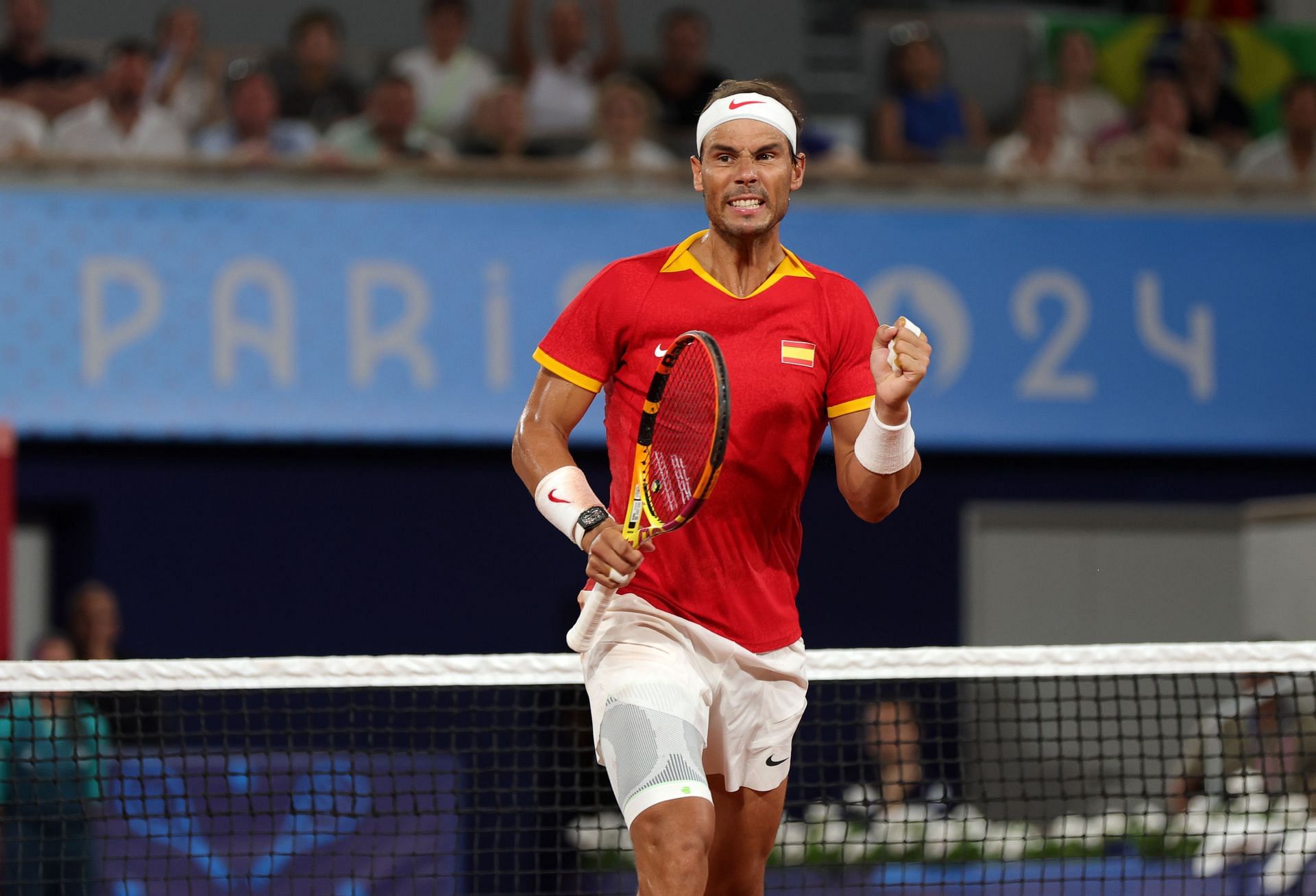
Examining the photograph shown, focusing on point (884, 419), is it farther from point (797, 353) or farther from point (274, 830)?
point (274, 830)

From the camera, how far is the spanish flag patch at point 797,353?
13.4ft

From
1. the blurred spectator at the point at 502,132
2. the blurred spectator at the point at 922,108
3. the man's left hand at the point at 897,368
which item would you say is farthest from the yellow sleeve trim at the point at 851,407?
the blurred spectator at the point at 922,108

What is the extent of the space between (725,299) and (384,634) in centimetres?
804

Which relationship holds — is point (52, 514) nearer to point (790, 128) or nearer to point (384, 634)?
point (384, 634)

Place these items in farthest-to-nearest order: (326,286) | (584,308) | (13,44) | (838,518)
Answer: (838,518) < (13,44) < (326,286) < (584,308)

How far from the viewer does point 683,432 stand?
400cm

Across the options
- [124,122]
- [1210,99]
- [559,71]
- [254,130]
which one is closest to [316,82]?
[254,130]

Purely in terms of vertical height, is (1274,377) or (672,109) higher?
(672,109)

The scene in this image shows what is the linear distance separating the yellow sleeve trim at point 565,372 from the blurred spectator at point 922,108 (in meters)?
7.41

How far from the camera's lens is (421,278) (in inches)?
408

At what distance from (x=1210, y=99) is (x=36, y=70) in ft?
24.5

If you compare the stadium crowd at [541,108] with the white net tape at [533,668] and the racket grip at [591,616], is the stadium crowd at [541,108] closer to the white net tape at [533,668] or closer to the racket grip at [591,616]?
the white net tape at [533,668]

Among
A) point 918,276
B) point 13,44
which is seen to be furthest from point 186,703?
point 918,276

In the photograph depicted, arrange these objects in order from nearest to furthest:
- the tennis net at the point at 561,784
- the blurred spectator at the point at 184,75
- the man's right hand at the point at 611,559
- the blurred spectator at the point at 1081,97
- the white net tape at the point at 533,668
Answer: the man's right hand at the point at 611,559 < the white net tape at the point at 533,668 < the tennis net at the point at 561,784 < the blurred spectator at the point at 184,75 < the blurred spectator at the point at 1081,97
